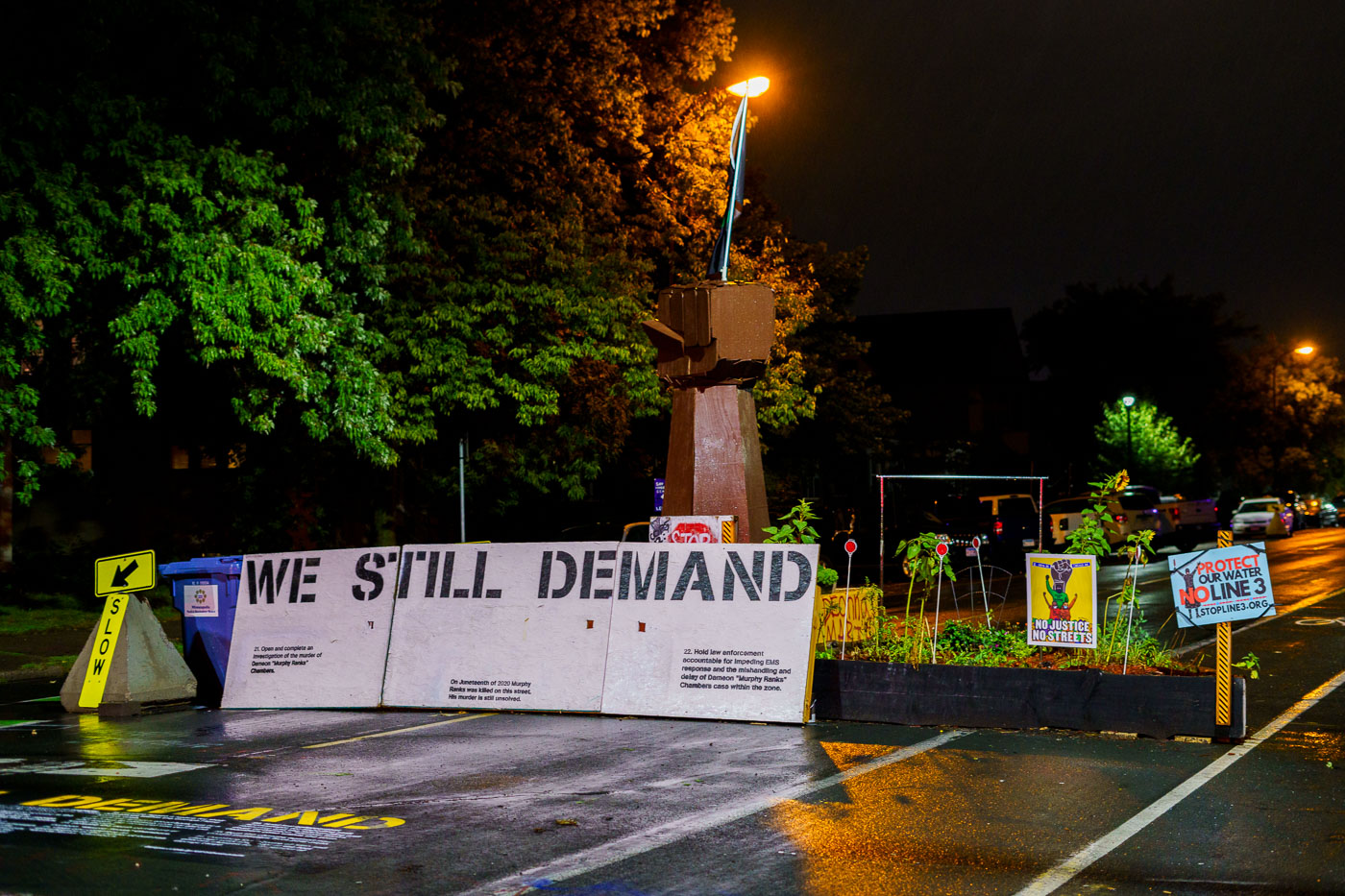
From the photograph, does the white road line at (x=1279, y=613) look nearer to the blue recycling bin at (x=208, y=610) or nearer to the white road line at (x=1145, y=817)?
the white road line at (x=1145, y=817)

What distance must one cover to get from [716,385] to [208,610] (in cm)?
554

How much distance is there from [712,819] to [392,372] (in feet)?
52.3

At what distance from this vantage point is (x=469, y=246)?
23.1m

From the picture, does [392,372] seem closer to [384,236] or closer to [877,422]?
[384,236]

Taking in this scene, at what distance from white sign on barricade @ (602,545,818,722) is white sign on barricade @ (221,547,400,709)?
2198 millimetres

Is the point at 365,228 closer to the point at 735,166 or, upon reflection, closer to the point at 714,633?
the point at 735,166

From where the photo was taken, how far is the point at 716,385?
1405cm

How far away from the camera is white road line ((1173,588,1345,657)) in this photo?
14.8 m

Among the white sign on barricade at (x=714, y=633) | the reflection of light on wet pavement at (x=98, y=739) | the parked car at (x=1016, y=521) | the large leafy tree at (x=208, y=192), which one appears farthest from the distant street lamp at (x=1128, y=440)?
the reflection of light on wet pavement at (x=98, y=739)

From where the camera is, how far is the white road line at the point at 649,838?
598cm

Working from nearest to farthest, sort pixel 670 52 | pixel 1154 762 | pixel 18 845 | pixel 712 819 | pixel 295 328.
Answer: pixel 18 845 → pixel 712 819 → pixel 1154 762 → pixel 295 328 → pixel 670 52

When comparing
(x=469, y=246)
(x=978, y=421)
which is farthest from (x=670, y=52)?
(x=978, y=421)

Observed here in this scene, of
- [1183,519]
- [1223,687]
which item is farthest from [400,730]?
[1183,519]

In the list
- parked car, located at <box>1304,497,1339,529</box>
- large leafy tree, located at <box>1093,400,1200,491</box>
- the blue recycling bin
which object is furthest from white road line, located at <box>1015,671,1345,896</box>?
parked car, located at <box>1304,497,1339,529</box>
